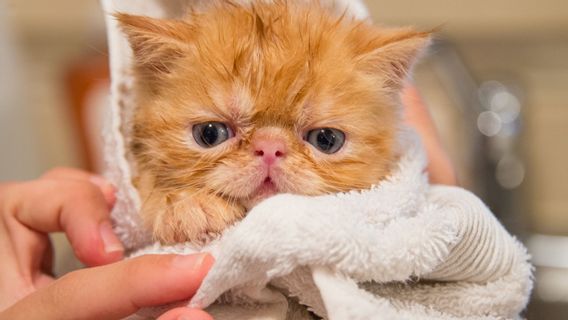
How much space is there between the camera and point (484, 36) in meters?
2.00

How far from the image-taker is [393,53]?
35.6 inches

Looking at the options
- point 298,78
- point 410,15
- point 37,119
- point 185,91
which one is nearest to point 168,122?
point 185,91

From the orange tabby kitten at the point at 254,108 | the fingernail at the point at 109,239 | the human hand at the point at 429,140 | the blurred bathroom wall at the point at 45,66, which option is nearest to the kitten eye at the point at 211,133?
the orange tabby kitten at the point at 254,108

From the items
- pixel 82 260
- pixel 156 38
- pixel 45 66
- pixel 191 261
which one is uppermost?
pixel 156 38

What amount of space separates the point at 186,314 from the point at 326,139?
0.29 metres

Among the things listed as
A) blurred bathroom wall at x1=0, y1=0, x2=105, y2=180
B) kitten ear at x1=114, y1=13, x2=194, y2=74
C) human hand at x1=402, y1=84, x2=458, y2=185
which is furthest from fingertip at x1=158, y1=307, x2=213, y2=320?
blurred bathroom wall at x1=0, y1=0, x2=105, y2=180

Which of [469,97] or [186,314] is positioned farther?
[469,97]

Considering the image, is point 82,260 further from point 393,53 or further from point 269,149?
point 393,53

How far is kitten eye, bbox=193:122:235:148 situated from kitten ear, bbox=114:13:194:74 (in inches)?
4.6

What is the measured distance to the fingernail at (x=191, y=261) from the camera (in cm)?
68

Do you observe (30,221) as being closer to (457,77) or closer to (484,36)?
(457,77)

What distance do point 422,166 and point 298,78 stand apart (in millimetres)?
209

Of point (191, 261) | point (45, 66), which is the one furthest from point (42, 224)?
point (45, 66)

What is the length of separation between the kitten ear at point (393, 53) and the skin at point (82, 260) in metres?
0.18
